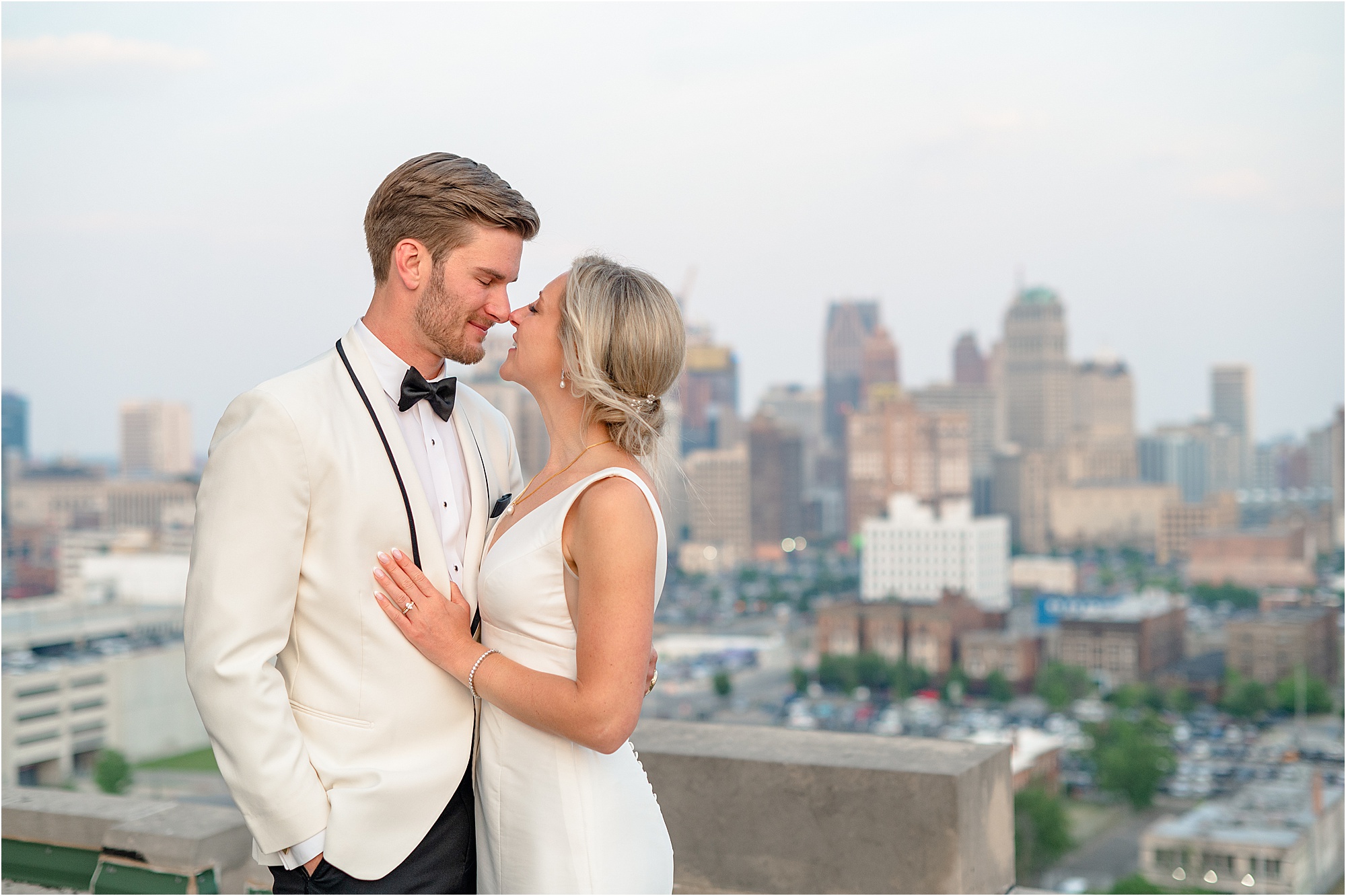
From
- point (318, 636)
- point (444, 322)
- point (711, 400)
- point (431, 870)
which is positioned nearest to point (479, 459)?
point (444, 322)

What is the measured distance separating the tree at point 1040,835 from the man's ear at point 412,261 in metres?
24.6

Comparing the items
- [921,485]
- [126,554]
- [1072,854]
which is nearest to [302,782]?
[1072,854]

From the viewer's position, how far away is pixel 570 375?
1.48 m

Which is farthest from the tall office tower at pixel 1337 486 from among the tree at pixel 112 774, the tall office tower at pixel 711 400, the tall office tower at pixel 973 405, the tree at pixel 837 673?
the tree at pixel 112 774

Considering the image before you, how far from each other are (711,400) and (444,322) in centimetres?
7747

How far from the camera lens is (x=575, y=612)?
4.74ft

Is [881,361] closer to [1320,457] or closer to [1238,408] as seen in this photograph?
[1238,408]

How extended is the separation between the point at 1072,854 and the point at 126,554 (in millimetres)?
41681

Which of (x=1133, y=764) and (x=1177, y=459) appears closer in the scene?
(x=1133, y=764)

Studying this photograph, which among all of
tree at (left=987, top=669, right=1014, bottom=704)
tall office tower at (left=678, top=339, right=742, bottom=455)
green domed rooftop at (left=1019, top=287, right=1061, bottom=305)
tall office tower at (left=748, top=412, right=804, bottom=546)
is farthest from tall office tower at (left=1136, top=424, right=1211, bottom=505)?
tree at (left=987, top=669, right=1014, bottom=704)

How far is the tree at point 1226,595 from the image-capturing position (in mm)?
46969

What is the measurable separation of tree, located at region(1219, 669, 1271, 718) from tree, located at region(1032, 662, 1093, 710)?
395 cm

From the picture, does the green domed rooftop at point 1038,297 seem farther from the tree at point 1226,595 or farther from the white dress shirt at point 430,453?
the white dress shirt at point 430,453

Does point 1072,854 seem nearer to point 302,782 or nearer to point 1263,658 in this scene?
point 1263,658
